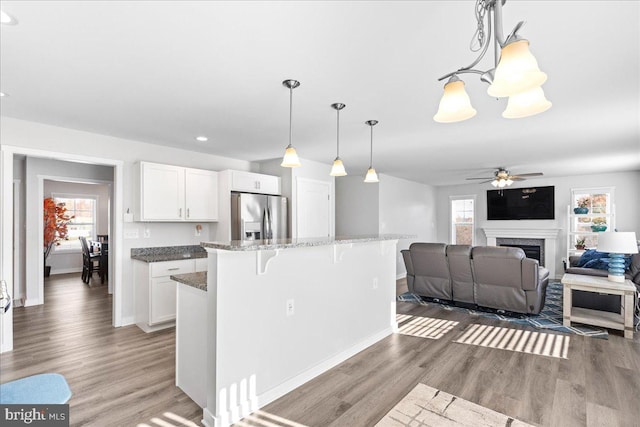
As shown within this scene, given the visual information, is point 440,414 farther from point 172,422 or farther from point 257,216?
point 257,216

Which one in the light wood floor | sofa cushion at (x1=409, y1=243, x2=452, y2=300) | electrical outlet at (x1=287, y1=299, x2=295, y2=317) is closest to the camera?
the light wood floor

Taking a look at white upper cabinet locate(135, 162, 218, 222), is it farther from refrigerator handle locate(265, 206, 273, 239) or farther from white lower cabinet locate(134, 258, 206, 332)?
refrigerator handle locate(265, 206, 273, 239)

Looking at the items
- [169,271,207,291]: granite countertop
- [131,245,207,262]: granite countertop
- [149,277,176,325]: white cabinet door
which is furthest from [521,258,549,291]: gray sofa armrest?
[149,277,176,325]: white cabinet door

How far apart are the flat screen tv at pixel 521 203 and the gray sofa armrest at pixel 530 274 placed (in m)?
4.52

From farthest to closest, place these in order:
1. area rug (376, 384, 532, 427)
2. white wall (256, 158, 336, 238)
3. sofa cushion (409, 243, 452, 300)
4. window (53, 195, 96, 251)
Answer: window (53, 195, 96, 251) → white wall (256, 158, 336, 238) → sofa cushion (409, 243, 452, 300) → area rug (376, 384, 532, 427)

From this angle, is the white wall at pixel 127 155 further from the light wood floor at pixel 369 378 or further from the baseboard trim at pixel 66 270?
the baseboard trim at pixel 66 270

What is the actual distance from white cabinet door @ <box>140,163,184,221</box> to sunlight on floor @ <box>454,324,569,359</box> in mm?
3819

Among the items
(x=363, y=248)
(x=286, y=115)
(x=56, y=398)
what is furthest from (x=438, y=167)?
(x=56, y=398)

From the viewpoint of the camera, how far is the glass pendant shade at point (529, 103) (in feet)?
4.40

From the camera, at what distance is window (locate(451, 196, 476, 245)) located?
29.5ft

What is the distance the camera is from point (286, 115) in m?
3.21

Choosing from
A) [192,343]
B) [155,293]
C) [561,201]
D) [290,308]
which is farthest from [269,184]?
[561,201]

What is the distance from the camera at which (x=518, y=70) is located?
1.09 metres

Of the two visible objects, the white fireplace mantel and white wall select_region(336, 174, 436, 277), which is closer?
white wall select_region(336, 174, 436, 277)
